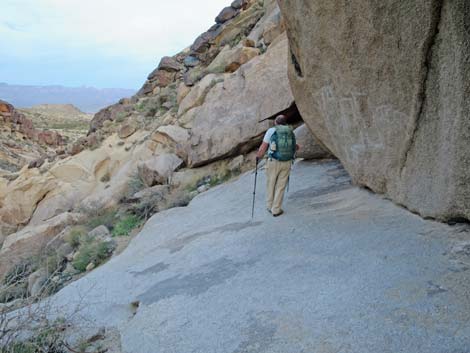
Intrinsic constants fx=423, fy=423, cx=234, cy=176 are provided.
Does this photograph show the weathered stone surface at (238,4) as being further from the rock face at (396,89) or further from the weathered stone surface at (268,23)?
the rock face at (396,89)

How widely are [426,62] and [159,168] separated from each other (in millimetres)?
9817

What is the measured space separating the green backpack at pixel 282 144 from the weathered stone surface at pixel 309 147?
7.80 ft

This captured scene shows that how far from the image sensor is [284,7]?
20.6ft

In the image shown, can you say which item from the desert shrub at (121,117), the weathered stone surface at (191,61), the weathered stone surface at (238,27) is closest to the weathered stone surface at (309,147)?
the weathered stone surface at (238,27)

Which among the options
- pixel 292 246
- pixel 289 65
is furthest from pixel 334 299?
pixel 289 65

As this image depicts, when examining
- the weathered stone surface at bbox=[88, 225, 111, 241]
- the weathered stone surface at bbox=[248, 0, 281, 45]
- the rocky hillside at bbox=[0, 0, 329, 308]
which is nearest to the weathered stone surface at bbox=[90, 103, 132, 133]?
the rocky hillside at bbox=[0, 0, 329, 308]

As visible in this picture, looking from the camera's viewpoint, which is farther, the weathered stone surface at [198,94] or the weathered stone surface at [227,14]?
the weathered stone surface at [227,14]

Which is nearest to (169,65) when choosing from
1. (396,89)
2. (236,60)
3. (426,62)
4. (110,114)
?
(110,114)

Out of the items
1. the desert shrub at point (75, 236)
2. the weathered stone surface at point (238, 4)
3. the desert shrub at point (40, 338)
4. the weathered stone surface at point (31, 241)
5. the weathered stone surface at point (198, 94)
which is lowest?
the weathered stone surface at point (31, 241)

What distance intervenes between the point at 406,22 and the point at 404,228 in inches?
83.6

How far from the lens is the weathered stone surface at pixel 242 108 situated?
1102 cm

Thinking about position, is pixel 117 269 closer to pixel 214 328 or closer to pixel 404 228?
pixel 214 328

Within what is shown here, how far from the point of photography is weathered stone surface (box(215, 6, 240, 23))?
21.7 metres

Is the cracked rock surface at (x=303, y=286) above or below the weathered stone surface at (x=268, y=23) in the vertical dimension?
below
